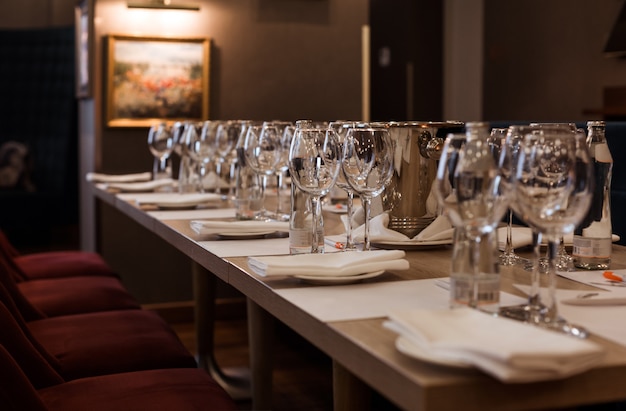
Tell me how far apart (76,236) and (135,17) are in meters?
4.14

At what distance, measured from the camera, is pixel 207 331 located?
11.3 feet

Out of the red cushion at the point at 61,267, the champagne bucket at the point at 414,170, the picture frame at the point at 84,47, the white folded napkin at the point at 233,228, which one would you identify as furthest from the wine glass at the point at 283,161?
the picture frame at the point at 84,47

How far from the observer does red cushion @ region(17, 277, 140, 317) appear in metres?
2.69

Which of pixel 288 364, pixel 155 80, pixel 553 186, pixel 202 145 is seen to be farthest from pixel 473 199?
pixel 155 80

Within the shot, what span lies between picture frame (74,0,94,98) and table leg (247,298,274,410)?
8.00ft

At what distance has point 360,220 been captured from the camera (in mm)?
2068

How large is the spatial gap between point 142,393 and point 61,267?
1754mm

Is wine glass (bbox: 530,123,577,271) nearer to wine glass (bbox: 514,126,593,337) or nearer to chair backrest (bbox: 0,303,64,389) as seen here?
wine glass (bbox: 514,126,593,337)

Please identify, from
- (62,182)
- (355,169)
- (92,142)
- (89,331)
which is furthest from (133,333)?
(62,182)

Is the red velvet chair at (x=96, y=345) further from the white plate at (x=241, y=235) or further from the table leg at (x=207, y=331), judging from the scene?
the table leg at (x=207, y=331)

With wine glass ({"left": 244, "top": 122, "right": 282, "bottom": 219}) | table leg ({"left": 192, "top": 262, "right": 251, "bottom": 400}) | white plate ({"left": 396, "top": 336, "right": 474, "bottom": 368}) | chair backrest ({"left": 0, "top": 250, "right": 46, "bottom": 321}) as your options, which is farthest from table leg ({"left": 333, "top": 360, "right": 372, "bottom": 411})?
table leg ({"left": 192, "top": 262, "right": 251, "bottom": 400})

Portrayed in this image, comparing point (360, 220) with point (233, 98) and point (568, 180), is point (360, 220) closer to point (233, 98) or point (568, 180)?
point (568, 180)

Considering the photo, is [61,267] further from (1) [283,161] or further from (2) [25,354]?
(2) [25,354]

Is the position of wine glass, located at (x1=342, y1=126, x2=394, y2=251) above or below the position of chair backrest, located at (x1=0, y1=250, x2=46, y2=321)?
above
